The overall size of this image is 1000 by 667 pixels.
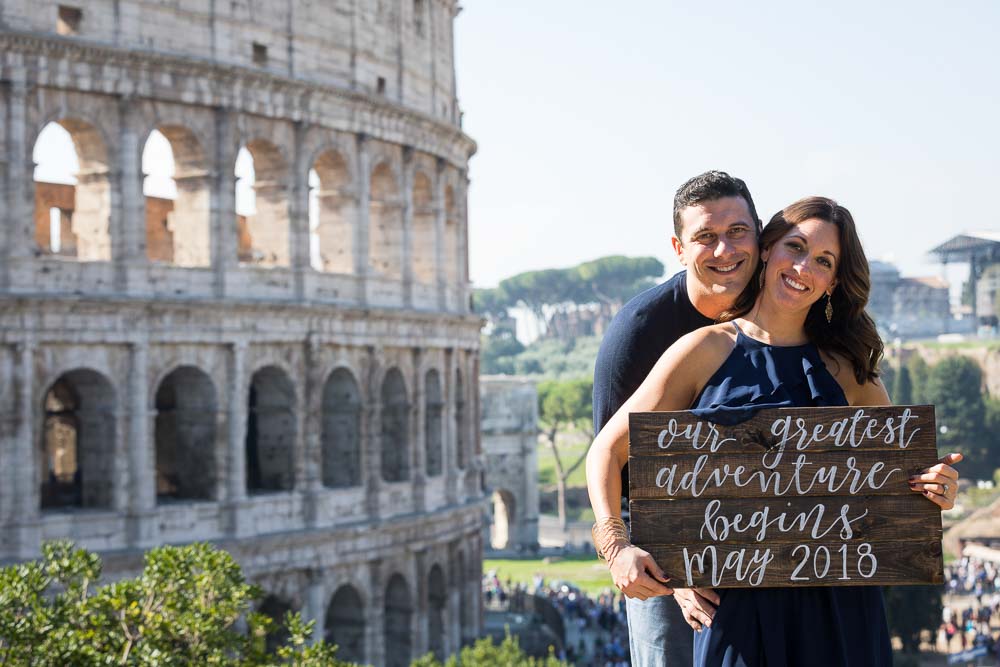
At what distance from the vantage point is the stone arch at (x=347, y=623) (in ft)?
92.4

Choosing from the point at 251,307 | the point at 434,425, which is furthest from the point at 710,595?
the point at 434,425

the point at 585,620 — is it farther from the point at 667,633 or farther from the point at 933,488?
the point at 933,488

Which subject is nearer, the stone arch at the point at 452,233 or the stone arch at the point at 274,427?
the stone arch at the point at 274,427

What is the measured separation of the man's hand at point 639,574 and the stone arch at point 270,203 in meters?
22.2

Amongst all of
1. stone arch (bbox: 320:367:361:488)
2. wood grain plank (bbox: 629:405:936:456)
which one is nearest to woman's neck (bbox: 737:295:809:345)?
wood grain plank (bbox: 629:405:936:456)

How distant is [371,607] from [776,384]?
23.7m

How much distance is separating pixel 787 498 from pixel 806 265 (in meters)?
0.78

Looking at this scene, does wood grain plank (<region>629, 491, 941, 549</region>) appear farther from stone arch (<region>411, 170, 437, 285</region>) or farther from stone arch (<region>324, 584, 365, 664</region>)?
stone arch (<region>411, 170, 437, 285</region>)

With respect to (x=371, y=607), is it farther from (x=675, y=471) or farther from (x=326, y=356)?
(x=675, y=471)

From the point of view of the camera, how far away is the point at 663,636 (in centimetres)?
590

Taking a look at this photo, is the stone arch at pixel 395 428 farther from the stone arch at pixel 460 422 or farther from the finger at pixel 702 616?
the finger at pixel 702 616

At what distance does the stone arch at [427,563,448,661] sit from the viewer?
30.6m

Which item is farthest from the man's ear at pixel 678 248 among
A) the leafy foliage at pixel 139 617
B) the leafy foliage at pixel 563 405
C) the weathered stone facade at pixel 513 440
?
the leafy foliage at pixel 563 405

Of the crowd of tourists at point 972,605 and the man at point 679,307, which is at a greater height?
the man at point 679,307
